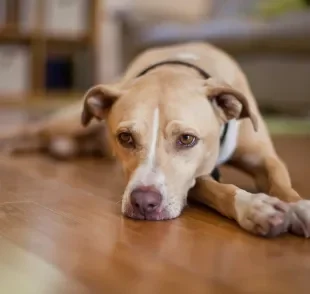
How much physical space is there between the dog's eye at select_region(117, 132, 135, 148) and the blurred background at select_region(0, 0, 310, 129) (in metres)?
2.93

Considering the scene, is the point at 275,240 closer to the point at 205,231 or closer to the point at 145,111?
the point at 205,231

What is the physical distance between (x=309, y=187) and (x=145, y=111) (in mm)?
743

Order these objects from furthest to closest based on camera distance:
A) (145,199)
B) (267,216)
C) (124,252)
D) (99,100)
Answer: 1. (99,100)
2. (145,199)
3. (267,216)
4. (124,252)

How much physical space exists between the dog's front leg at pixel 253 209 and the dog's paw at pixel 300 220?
20 mm

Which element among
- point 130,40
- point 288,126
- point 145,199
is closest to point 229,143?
point 145,199

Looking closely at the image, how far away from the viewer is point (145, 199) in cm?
155

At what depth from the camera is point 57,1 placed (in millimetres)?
5762

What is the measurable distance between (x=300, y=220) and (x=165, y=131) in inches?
16.4

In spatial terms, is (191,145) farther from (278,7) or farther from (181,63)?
(278,7)

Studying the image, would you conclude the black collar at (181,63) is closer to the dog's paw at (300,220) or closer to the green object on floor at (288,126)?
the dog's paw at (300,220)

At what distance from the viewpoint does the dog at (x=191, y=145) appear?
5.02 ft

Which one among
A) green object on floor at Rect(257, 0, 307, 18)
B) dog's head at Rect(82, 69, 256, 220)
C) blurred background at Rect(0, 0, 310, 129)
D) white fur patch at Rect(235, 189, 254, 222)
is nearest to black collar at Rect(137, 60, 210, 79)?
dog's head at Rect(82, 69, 256, 220)

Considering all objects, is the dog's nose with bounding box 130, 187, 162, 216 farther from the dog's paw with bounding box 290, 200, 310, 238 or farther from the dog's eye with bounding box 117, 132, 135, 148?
the dog's paw with bounding box 290, 200, 310, 238

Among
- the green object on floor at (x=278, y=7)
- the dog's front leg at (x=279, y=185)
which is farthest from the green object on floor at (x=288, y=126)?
the dog's front leg at (x=279, y=185)
